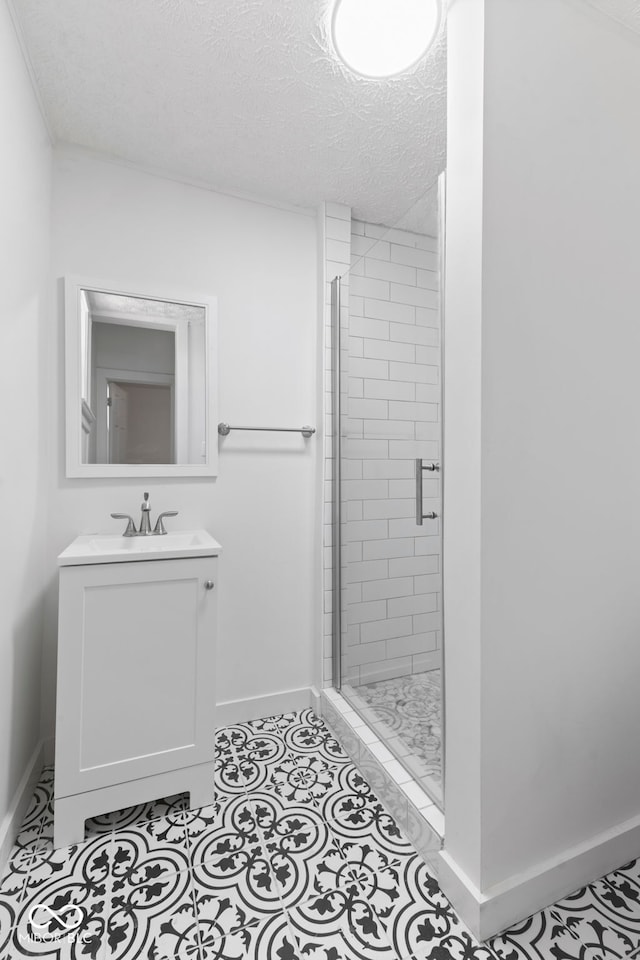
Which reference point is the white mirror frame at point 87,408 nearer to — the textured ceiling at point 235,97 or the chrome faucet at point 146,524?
the chrome faucet at point 146,524

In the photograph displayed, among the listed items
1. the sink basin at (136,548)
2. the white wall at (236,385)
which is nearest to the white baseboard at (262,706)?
the white wall at (236,385)

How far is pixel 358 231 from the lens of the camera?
2.20 metres

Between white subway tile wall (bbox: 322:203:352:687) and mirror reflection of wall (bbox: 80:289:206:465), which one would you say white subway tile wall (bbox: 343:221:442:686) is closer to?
white subway tile wall (bbox: 322:203:352:687)

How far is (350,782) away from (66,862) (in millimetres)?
902

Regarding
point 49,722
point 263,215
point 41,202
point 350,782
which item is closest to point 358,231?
point 263,215

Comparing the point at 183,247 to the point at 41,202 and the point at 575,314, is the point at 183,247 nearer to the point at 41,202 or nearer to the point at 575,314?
the point at 41,202

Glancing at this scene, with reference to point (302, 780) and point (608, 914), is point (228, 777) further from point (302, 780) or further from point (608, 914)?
point (608, 914)

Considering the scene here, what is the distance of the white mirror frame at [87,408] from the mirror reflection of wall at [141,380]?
0.06 feet

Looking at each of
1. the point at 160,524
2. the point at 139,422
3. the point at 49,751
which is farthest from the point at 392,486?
the point at 49,751

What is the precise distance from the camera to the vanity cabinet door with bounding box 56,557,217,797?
4.52 ft

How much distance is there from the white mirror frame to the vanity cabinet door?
527 mm

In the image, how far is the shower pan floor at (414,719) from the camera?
139 cm

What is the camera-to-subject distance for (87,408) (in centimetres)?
178

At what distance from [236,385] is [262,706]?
1.46m
